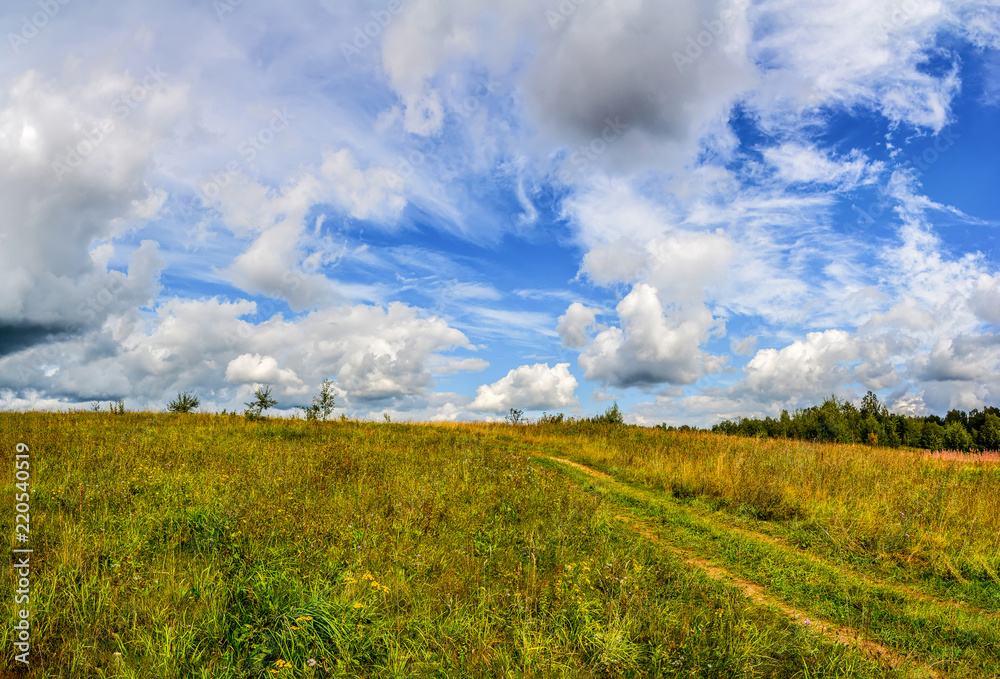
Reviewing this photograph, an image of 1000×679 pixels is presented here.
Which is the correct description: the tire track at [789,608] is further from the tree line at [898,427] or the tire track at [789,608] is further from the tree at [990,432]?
the tree at [990,432]

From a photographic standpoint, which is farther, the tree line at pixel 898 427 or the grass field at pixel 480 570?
the tree line at pixel 898 427

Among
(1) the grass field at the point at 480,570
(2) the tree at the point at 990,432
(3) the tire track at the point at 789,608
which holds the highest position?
(2) the tree at the point at 990,432

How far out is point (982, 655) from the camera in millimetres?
5168

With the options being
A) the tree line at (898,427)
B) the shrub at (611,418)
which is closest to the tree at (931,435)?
the tree line at (898,427)

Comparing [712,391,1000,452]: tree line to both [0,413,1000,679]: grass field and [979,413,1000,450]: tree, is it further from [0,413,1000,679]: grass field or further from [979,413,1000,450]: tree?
[0,413,1000,679]: grass field

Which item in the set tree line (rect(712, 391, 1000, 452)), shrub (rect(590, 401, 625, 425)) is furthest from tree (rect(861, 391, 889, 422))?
shrub (rect(590, 401, 625, 425))

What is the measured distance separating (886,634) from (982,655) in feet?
2.71

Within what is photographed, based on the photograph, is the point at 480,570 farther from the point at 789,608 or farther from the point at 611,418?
the point at 611,418

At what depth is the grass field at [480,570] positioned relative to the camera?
424 cm

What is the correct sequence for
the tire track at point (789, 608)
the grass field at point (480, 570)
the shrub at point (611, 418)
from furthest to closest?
the shrub at point (611, 418) → the tire track at point (789, 608) → the grass field at point (480, 570)

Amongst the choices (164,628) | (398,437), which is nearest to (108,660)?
(164,628)

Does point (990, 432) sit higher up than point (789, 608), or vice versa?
point (990, 432)

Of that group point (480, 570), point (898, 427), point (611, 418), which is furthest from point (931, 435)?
point (480, 570)

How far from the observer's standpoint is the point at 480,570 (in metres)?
5.89
